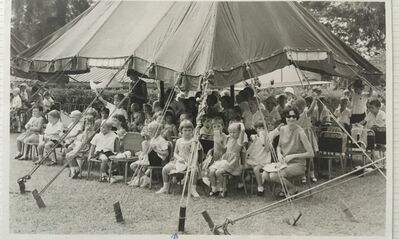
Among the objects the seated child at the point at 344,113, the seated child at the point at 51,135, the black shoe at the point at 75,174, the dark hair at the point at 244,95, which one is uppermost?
the dark hair at the point at 244,95

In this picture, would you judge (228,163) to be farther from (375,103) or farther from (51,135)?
A: (51,135)

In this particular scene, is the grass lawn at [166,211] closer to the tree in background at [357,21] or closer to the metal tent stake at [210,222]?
the metal tent stake at [210,222]

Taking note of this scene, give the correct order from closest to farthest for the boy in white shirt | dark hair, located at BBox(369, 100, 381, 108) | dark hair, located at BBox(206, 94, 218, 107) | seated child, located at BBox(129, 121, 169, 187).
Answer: seated child, located at BBox(129, 121, 169, 187) → dark hair, located at BBox(369, 100, 381, 108) → the boy in white shirt → dark hair, located at BBox(206, 94, 218, 107)

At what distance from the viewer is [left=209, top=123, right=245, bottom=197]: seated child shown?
16.6ft

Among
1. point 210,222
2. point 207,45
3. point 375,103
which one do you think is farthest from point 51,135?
point 375,103

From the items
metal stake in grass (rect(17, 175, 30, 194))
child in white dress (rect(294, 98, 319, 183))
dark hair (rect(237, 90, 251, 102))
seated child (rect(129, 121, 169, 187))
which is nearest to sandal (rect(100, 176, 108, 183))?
seated child (rect(129, 121, 169, 187))

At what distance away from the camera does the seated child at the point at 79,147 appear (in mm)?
5728

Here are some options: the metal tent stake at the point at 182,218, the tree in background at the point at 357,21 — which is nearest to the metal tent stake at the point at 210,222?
the metal tent stake at the point at 182,218

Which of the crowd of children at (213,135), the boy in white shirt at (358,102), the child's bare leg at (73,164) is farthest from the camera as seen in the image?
the boy in white shirt at (358,102)

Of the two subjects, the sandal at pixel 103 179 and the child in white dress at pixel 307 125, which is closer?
the sandal at pixel 103 179

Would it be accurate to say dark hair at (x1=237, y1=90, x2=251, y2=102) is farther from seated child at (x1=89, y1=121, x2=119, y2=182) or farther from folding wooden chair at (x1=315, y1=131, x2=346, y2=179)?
seated child at (x1=89, y1=121, x2=119, y2=182)

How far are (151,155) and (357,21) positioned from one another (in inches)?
109

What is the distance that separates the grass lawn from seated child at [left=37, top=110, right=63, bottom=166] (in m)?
0.89

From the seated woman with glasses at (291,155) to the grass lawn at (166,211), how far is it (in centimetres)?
28
